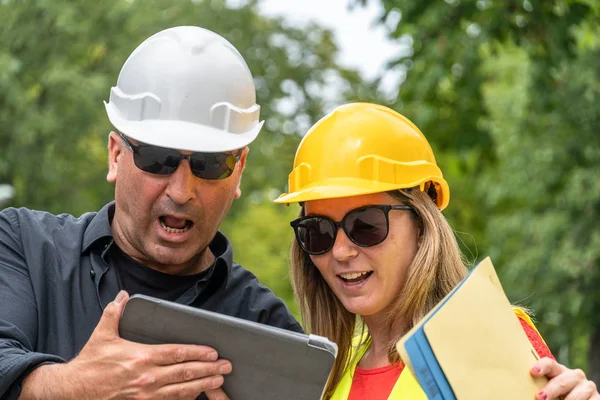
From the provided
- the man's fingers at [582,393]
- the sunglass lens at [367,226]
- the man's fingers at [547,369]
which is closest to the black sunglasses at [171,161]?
the sunglass lens at [367,226]

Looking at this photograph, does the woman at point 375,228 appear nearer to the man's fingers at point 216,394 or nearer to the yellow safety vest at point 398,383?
the yellow safety vest at point 398,383

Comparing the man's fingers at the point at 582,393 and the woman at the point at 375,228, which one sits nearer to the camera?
the man's fingers at the point at 582,393

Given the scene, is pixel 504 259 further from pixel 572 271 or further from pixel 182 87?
pixel 182 87

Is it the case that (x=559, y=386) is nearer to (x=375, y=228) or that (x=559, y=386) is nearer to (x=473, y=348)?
(x=473, y=348)

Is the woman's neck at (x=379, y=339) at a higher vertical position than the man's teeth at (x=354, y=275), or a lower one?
lower

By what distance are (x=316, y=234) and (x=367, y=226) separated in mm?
207

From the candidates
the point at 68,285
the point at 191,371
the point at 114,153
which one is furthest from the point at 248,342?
the point at 114,153

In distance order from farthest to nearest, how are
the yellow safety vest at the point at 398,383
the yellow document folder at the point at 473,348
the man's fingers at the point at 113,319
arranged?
the yellow safety vest at the point at 398,383 → the man's fingers at the point at 113,319 → the yellow document folder at the point at 473,348

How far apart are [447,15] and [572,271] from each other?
5576mm

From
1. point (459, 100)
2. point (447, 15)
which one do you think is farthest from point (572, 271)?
point (447, 15)

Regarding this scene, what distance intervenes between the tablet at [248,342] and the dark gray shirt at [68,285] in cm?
42

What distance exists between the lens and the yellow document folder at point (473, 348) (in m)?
2.82

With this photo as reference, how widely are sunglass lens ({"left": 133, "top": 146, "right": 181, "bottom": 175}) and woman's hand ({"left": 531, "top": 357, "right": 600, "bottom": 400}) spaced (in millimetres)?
1454

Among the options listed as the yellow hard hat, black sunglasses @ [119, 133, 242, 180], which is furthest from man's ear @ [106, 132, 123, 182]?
the yellow hard hat
